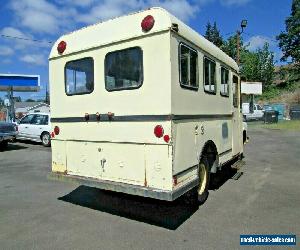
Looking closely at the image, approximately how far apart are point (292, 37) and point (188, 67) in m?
67.6

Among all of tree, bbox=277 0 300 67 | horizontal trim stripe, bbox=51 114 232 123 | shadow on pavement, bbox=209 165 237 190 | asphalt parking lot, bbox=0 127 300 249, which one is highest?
tree, bbox=277 0 300 67

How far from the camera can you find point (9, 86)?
1184 inches

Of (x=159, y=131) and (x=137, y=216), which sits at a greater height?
(x=159, y=131)

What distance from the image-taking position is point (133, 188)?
18.0ft

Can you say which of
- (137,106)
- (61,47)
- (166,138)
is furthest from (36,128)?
(166,138)

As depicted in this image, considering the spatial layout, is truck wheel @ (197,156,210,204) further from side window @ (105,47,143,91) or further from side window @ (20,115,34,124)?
side window @ (20,115,34,124)

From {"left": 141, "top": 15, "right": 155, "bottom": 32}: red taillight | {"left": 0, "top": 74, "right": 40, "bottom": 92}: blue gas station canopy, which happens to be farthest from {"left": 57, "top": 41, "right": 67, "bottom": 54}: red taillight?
{"left": 0, "top": 74, "right": 40, "bottom": 92}: blue gas station canopy

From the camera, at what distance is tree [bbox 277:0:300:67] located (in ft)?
211

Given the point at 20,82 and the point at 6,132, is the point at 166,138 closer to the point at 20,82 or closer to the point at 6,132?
the point at 6,132

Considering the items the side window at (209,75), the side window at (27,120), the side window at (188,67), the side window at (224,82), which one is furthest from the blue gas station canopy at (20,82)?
the side window at (188,67)

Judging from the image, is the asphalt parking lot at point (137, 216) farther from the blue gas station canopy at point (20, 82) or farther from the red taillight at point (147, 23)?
the blue gas station canopy at point (20, 82)

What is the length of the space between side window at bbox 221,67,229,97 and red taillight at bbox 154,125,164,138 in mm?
3023

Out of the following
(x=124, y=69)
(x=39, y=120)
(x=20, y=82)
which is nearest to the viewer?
(x=124, y=69)

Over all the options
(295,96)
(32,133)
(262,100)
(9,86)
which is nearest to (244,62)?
(262,100)
